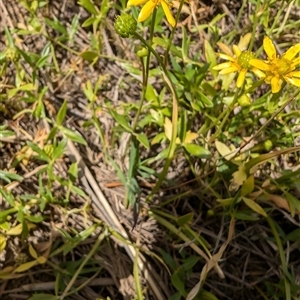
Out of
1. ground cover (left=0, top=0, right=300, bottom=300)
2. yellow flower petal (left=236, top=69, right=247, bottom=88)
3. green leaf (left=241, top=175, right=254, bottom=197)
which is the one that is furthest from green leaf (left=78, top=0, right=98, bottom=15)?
green leaf (left=241, top=175, right=254, bottom=197)

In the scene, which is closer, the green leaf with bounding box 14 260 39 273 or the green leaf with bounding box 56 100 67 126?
the green leaf with bounding box 14 260 39 273

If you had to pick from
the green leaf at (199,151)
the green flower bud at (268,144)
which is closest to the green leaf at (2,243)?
the green leaf at (199,151)

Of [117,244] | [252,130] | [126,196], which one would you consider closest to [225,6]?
[252,130]

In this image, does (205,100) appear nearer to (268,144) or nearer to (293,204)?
(268,144)

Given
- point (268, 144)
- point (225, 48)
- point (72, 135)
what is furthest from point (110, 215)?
point (225, 48)

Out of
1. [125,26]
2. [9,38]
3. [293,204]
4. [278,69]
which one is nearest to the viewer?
[125,26]

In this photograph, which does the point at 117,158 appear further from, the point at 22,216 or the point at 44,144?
the point at 22,216

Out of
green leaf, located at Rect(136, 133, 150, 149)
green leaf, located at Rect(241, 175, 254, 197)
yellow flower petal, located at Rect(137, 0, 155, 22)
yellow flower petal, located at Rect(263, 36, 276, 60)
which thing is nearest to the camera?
yellow flower petal, located at Rect(137, 0, 155, 22)

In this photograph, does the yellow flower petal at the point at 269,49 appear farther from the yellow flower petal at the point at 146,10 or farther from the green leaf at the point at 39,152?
the green leaf at the point at 39,152

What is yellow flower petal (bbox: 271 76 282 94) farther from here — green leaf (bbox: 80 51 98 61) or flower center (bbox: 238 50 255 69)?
green leaf (bbox: 80 51 98 61)
